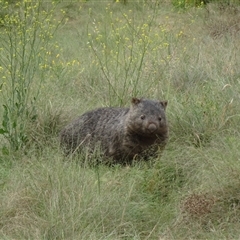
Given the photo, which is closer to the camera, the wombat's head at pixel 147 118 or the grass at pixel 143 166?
the grass at pixel 143 166

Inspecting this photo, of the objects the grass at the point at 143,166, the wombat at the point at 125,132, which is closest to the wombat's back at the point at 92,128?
the wombat at the point at 125,132

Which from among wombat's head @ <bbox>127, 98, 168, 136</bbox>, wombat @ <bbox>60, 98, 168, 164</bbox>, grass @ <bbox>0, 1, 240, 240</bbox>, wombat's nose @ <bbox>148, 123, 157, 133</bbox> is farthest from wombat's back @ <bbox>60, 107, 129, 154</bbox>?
wombat's nose @ <bbox>148, 123, 157, 133</bbox>

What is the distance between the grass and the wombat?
0.63 feet

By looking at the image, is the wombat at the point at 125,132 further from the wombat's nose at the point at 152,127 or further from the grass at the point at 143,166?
the grass at the point at 143,166

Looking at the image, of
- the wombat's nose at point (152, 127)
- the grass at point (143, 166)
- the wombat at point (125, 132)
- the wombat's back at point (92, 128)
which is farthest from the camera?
the wombat's back at point (92, 128)

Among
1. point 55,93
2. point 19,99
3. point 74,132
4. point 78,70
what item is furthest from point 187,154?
point 78,70

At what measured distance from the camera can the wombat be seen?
7070 mm

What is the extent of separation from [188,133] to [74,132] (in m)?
1.26

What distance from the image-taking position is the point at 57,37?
1302cm

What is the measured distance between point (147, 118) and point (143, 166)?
489 millimetres

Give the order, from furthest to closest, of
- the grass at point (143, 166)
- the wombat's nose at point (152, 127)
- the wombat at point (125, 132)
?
the wombat at point (125, 132) < the wombat's nose at point (152, 127) < the grass at point (143, 166)

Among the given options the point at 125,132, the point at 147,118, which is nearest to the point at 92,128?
the point at 125,132

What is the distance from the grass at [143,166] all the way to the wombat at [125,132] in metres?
0.19

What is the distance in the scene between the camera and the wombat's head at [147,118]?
23.0ft
